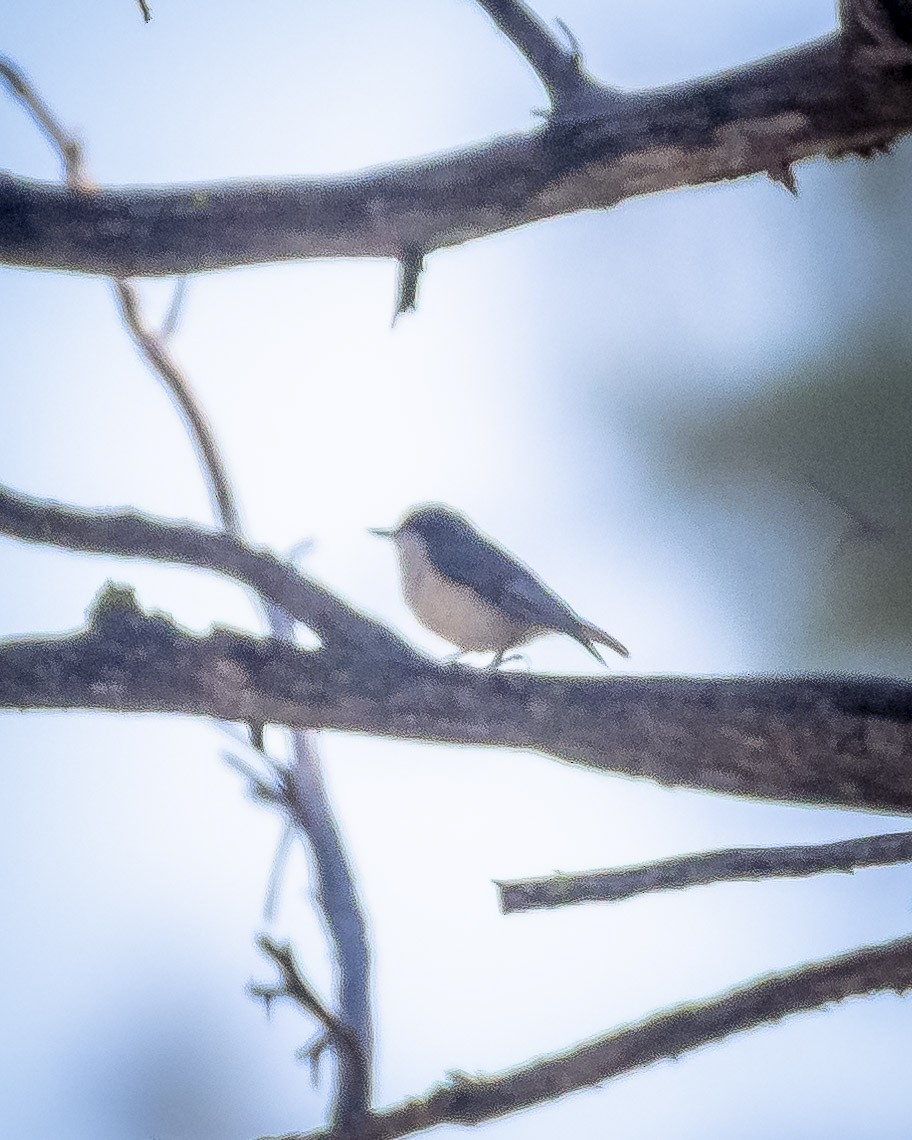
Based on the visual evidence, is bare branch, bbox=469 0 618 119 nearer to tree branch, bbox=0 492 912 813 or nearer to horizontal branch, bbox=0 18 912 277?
horizontal branch, bbox=0 18 912 277

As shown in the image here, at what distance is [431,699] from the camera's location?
164cm

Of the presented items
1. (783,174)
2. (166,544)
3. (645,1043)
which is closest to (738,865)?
(645,1043)

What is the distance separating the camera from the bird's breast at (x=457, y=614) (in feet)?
11.0

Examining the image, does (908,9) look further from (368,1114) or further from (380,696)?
(368,1114)

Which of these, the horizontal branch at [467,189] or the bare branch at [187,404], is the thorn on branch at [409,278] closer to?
the horizontal branch at [467,189]

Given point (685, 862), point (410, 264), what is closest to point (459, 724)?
point (685, 862)

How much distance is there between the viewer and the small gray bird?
129 inches

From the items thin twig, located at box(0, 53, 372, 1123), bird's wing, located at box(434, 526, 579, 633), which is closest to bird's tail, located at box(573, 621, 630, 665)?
bird's wing, located at box(434, 526, 579, 633)

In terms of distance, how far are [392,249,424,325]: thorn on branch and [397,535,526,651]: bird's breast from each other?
1.78 meters

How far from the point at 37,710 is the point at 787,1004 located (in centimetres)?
101

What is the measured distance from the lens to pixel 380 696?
1660 mm

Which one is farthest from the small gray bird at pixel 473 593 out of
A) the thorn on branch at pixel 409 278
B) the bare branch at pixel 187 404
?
the thorn on branch at pixel 409 278

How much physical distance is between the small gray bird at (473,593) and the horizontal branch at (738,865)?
1702mm

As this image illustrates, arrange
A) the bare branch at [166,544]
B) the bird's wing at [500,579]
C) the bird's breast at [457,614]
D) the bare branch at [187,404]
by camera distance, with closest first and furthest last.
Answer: the bare branch at [166,544] → the bare branch at [187,404] → the bird's wing at [500,579] → the bird's breast at [457,614]
